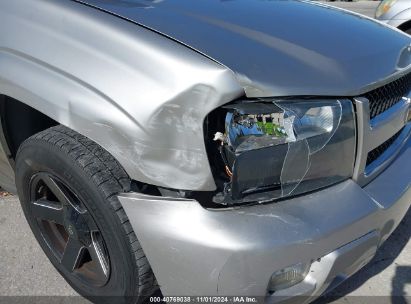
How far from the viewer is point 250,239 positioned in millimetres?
1642

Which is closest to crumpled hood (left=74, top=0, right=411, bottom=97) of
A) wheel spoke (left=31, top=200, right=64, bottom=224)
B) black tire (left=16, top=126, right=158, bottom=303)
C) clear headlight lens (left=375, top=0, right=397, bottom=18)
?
black tire (left=16, top=126, right=158, bottom=303)

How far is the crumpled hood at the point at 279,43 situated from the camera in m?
1.78

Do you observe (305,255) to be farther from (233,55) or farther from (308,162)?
(233,55)

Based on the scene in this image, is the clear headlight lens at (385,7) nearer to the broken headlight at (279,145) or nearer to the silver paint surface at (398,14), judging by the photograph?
the silver paint surface at (398,14)

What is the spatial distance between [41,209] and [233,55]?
1.26 m

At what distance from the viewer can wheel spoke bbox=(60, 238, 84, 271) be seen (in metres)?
2.23

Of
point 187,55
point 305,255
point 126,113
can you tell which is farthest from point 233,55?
point 305,255

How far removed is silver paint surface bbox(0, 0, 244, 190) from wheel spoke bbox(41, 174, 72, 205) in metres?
0.36

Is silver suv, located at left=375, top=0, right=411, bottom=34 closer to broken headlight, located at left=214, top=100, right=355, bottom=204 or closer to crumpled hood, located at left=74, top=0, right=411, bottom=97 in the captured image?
crumpled hood, located at left=74, top=0, right=411, bottom=97

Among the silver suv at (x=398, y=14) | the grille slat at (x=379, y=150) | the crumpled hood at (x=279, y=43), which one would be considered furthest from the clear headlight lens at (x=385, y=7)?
the grille slat at (x=379, y=150)

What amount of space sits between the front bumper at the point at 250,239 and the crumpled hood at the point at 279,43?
0.44 meters

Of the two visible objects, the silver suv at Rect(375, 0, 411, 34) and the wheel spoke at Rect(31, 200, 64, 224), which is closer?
the wheel spoke at Rect(31, 200, 64, 224)

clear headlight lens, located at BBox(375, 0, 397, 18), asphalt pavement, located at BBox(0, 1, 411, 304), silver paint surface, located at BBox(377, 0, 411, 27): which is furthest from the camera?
clear headlight lens, located at BBox(375, 0, 397, 18)

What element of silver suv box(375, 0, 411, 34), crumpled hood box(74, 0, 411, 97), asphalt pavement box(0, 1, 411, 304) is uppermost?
crumpled hood box(74, 0, 411, 97)
